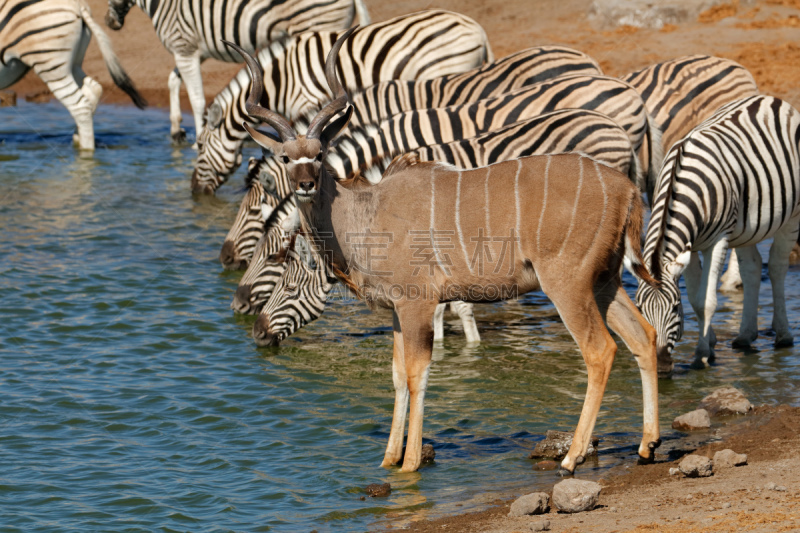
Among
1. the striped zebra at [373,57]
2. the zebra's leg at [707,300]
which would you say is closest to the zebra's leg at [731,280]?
the zebra's leg at [707,300]

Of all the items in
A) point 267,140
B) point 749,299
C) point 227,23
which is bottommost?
point 749,299

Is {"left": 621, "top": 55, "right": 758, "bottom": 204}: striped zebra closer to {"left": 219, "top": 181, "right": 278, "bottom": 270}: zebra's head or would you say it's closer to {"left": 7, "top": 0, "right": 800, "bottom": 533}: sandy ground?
{"left": 219, "top": 181, "right": 278, "bottom": 270}: zebra's head

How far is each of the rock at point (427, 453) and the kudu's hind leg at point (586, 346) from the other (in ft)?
2.64

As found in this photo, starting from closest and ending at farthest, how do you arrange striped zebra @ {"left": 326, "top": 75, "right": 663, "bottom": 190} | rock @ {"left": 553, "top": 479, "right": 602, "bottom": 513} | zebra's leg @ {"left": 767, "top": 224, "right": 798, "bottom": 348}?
rock @ {"left": 553, "top": 479, "right": 602, "bottom": 513} < zebra's leg @ {"left": 767, "top": 224, "right": 798, "bottom": 348} < striped zebra @ {"left": 326, "top": 75, "right": 663, "bottom": 190}

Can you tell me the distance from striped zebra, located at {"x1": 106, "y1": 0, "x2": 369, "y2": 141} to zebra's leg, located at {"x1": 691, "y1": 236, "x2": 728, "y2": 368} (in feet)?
23.4

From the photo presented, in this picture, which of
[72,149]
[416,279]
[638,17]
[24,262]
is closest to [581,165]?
[416,279]

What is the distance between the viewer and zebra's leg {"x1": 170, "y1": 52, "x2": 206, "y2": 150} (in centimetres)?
1527

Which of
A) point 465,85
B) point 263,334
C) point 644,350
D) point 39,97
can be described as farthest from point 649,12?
point 644,350

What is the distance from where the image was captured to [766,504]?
4.84 m

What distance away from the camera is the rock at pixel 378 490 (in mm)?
5867

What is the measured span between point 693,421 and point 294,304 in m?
3.59

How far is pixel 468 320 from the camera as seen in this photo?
8719 mm

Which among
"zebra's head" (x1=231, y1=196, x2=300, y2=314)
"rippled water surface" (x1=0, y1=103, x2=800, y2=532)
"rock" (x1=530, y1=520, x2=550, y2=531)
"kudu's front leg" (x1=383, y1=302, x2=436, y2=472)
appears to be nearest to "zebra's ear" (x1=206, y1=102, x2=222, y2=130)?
"rippled water surface" (x1=0, y1=103, x2=800, y2=532)

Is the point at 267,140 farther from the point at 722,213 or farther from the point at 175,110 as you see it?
the point at 175,110
